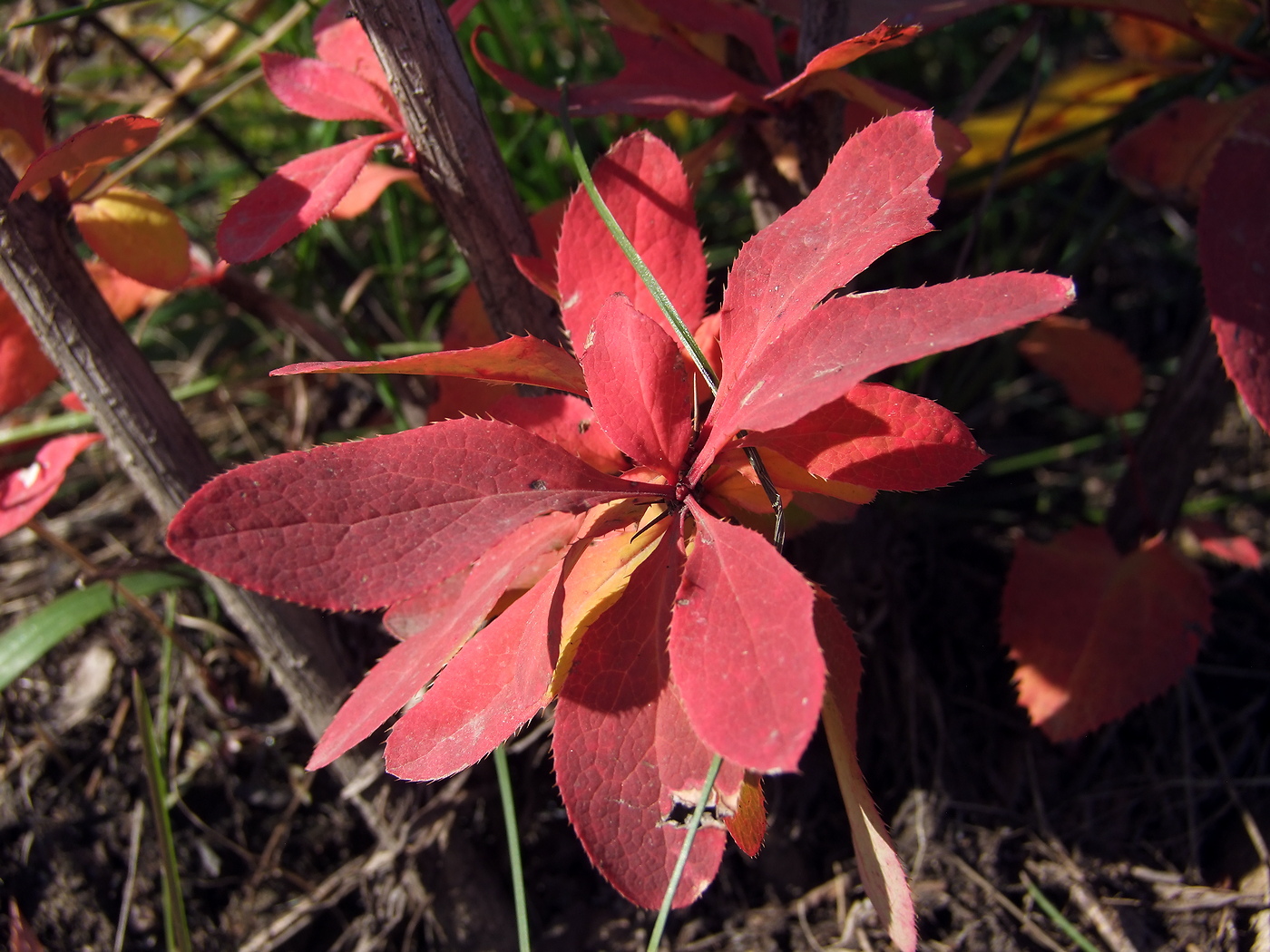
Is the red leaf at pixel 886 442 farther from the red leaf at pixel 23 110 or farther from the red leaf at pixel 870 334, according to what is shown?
the red leaf at pixel 23 110

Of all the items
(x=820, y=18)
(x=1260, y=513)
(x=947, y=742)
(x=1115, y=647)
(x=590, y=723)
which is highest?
(x=820, y=18)

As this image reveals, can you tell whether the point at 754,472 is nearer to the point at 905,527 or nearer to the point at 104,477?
the point at 905,527

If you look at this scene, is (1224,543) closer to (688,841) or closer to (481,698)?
(688,841)

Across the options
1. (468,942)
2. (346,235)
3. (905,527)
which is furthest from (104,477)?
(905,527)

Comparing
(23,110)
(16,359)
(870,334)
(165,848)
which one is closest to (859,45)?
(870,334)

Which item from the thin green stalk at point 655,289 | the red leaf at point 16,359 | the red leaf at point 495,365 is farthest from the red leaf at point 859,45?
the red leaf at point 16,359

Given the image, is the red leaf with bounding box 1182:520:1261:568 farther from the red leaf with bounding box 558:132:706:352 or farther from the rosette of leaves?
the red leaf with bounding box 558:132:706:352

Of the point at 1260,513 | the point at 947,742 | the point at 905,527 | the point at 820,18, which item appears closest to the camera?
the point at 820,18
